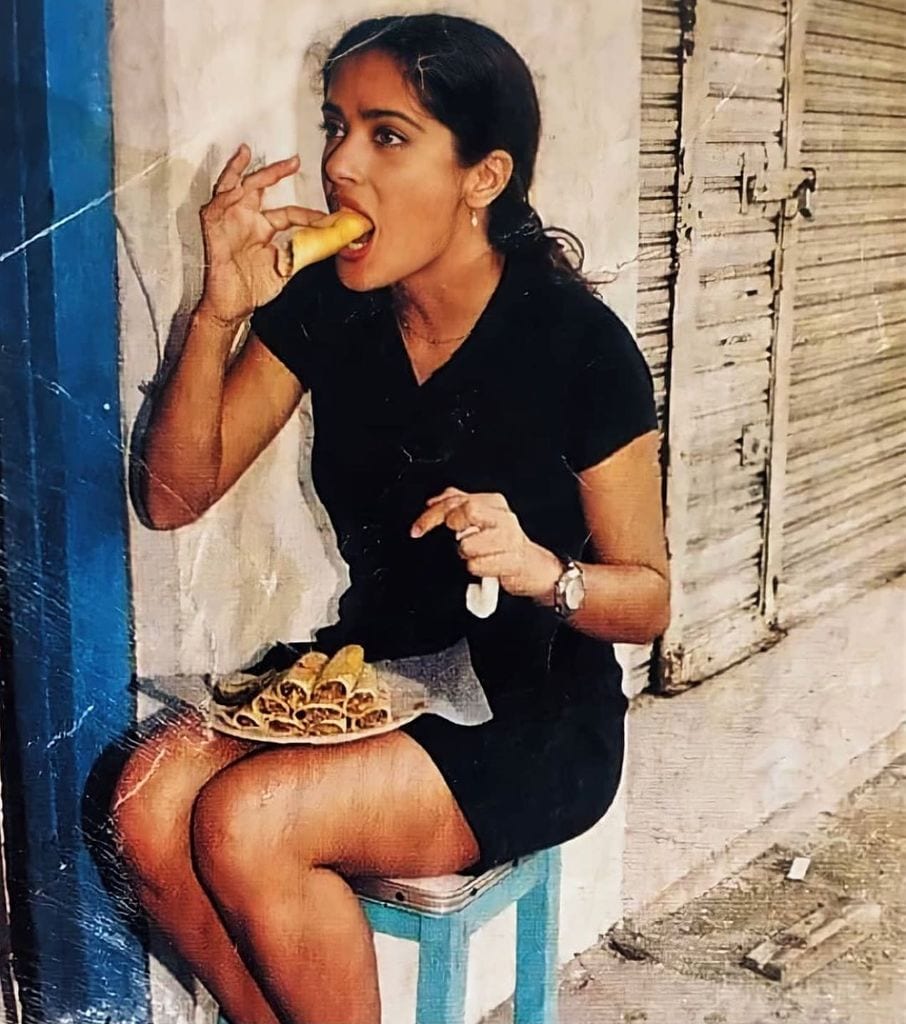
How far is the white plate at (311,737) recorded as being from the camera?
3.58 feet

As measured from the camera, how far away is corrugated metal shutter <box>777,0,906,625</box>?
1116 millimetres

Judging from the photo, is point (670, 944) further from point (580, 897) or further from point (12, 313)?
point (12, 313)

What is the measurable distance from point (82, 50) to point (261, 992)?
2.43 feet

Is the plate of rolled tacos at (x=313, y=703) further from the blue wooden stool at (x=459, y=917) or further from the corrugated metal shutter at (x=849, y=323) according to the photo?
the corrugated metal shutter at (x=849, y=323)

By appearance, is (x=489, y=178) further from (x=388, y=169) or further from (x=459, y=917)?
(x=459, y=917)

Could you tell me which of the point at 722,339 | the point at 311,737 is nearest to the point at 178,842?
the point at 311,737

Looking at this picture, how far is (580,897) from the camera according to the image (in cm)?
117

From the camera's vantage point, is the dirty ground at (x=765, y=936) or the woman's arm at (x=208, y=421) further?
the dirty ground at (x=765, y=936)

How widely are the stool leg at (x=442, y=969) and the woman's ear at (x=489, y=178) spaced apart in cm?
55

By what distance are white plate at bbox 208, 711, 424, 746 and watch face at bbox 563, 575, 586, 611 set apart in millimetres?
144

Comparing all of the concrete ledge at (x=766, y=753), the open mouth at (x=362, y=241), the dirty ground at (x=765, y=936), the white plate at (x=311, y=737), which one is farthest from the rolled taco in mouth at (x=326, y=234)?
the dirty ground at (x=765, y=936)

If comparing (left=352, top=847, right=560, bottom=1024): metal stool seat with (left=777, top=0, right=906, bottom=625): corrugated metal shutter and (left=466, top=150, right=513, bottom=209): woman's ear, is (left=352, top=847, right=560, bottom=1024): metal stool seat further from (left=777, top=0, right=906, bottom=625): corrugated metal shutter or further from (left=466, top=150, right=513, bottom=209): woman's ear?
(left=466, top=150, right=513, bottom=209): woman's ear

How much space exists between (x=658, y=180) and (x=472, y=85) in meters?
0.16

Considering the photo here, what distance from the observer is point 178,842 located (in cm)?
111
